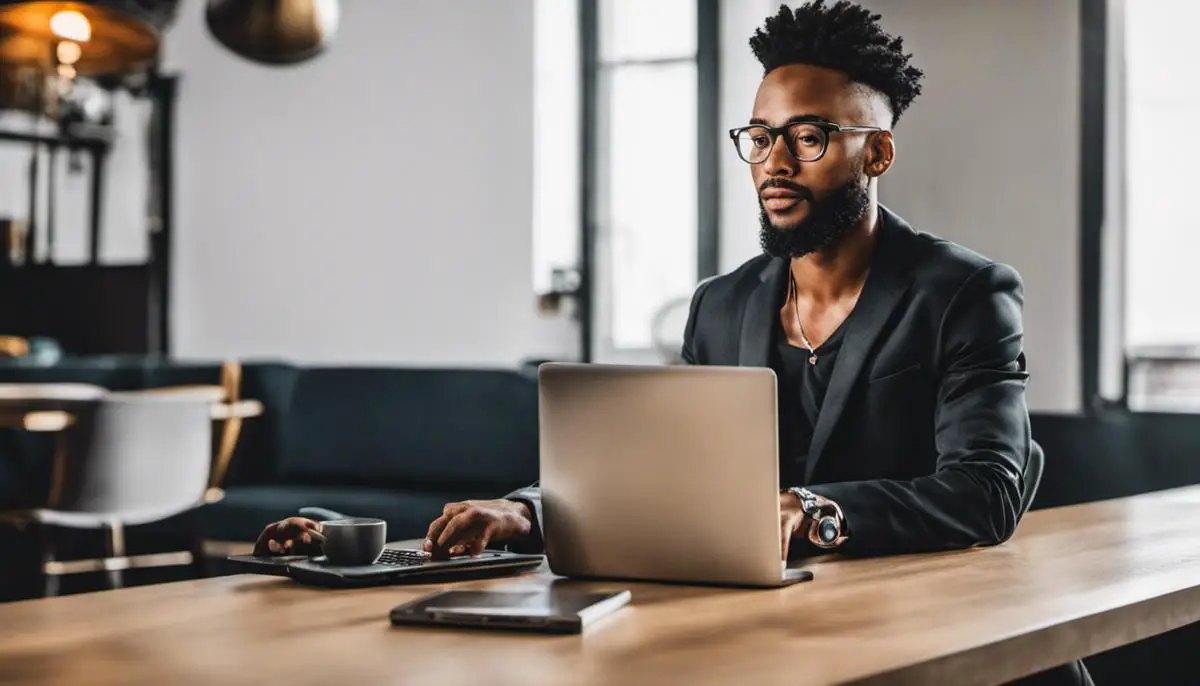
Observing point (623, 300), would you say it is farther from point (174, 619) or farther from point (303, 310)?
point (174, 619)

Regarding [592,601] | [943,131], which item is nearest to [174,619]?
[592,601]

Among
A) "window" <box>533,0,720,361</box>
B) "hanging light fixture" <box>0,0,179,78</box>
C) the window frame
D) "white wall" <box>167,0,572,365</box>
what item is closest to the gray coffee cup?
"hanging light fixture" <box>0,0,179,78</box>

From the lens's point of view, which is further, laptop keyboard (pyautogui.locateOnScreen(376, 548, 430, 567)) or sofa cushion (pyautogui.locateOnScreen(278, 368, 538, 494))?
sofa cushion (pyautogui.locateOnScreen(278, 368, 538, 494))

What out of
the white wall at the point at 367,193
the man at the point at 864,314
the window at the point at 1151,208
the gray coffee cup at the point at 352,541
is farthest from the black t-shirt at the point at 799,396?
the white wall at the point at 367,193

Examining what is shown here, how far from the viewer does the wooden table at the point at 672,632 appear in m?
1.13

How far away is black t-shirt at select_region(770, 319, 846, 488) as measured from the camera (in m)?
2.12

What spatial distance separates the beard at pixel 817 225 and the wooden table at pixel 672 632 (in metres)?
0.54

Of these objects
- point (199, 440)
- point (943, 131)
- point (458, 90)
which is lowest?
point (199, 440)

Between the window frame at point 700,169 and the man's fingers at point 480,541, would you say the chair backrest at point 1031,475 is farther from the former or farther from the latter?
the window frame at point 700,169

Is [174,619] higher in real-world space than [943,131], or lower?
lower

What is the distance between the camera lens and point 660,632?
50.9 inches

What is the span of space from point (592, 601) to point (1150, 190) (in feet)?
12.0

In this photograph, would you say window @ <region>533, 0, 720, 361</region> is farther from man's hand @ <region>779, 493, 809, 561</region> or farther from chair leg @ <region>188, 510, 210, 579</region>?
man's hand @ <region>779, 493, 809, 561</region>

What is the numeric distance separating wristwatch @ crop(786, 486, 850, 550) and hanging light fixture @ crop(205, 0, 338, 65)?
243 centimetres
